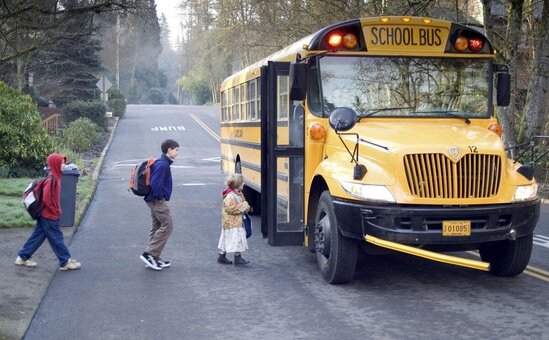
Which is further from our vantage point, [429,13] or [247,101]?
[429,13]

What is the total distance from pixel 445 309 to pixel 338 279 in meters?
1.21

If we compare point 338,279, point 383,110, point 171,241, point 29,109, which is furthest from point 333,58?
point 29,109

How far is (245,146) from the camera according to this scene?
1254 cm

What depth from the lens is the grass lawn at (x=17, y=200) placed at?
11336mm

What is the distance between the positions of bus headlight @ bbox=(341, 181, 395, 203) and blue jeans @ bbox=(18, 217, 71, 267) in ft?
11.2

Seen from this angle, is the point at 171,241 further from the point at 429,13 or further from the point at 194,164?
the point at 194,164

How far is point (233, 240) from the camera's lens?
28.1ft

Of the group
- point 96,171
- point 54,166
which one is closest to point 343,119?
point 54,166

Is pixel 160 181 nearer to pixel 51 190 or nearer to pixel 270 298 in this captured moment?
pixel 51 190

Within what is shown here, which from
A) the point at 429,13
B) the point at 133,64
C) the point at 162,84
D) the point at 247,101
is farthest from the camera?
the point at 162,84

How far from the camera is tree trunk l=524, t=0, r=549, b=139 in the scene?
1633 cm

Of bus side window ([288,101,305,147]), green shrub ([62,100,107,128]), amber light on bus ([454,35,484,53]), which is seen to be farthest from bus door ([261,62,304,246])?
green shrub ([62,100,107,128])

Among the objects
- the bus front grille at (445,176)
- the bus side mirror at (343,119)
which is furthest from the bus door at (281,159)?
the bus front grille at (445,176)

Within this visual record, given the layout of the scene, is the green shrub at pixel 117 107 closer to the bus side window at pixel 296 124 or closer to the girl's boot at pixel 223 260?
the girl's boot at pixel 223 260
